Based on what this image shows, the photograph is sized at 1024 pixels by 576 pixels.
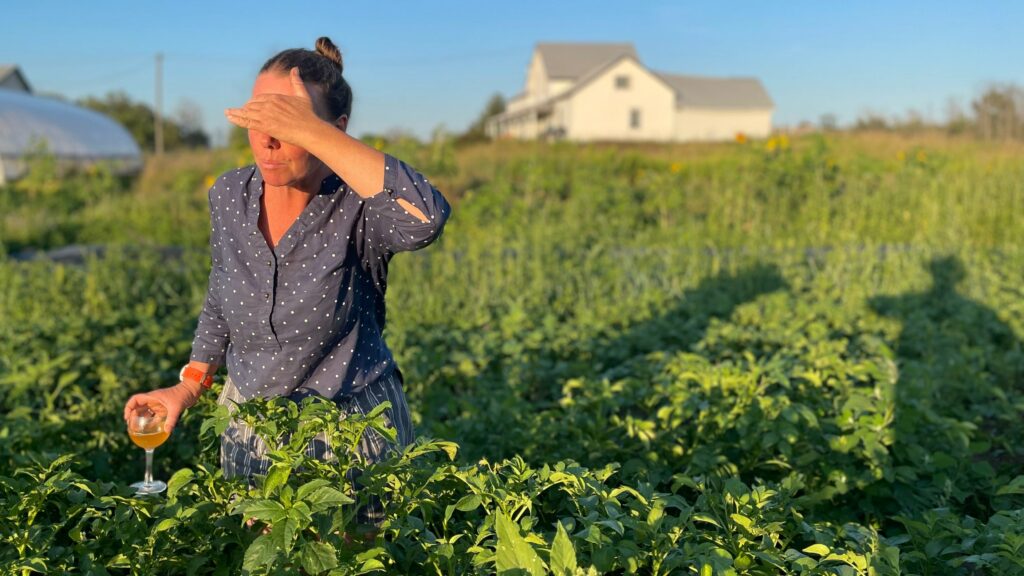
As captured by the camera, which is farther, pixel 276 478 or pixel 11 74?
pixel 11 74

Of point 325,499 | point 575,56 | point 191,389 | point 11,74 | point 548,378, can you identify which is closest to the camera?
point 325,499

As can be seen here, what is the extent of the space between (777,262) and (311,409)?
6.15 m

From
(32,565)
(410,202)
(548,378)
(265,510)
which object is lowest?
(548,378)

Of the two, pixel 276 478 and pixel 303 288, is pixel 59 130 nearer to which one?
pixel 303 288

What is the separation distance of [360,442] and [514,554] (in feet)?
2.17

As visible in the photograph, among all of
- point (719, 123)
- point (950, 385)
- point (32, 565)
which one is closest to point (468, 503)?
point (32, 565)

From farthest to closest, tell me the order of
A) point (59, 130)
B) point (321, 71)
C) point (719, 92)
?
point (719, 92)
point (59, 130)
point (321, 71)

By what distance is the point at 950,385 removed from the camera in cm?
380

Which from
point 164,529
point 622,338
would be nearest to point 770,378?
point 622,338

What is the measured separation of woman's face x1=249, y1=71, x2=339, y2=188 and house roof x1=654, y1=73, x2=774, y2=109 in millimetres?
49490

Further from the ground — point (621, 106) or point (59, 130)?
point (621, 106)

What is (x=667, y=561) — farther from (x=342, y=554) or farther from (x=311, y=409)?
(x=311, y=409)

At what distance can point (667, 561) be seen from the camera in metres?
1.52

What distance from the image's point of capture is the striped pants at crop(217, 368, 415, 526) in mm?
1941
